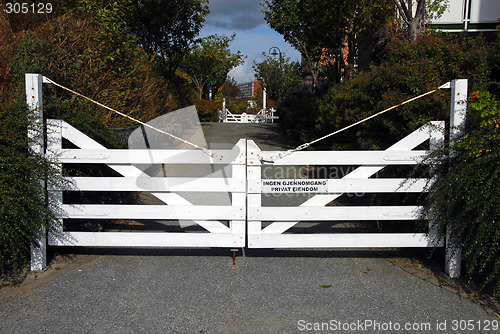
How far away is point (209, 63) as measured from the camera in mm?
35906

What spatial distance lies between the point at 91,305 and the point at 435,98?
4664 millimetres

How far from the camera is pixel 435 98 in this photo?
5.51 meters

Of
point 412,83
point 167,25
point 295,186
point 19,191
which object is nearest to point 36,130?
point 19,191

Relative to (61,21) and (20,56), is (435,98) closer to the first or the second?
(20,56)

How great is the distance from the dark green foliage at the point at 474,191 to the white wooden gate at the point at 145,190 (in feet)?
6.66

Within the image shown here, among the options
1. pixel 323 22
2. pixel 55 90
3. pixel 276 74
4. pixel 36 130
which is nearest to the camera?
pixel 36 130

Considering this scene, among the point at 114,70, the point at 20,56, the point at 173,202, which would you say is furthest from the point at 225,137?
the point at 173,202

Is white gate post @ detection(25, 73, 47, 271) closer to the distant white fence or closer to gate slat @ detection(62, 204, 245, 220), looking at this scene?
gate slat @ detection(62, 204, 245, 220)

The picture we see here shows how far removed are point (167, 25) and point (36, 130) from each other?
479 inches

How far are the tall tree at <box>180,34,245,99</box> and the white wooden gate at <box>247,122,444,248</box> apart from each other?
2942 cm

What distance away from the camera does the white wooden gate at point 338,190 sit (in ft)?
14.7

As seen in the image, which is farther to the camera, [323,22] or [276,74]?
[276,74]

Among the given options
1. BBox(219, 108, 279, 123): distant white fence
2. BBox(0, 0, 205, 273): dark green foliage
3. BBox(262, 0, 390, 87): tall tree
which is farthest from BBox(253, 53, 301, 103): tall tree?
BBox(0, 0, 205, 273): dark green foliage

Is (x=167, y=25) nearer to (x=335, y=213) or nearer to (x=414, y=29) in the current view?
(x=414, y=29)
